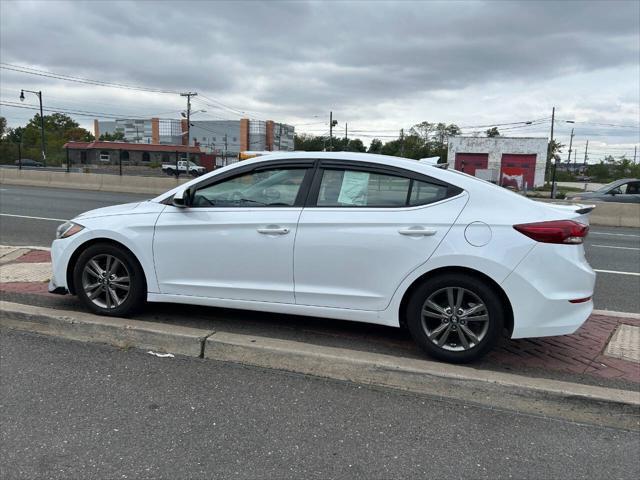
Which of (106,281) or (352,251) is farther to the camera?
(106,281)

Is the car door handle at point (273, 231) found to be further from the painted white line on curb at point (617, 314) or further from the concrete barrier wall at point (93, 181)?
the concrete barrier wall at point (93, 181)

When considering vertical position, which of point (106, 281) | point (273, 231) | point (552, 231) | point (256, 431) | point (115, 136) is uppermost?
point (115, 136)

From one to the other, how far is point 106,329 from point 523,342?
352 centimetres

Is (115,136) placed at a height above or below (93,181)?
above

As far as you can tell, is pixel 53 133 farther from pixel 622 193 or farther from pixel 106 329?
pixel 106 329

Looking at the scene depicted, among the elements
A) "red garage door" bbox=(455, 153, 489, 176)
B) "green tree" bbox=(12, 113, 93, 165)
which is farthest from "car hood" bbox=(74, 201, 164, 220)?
"green tree" bbox=(12, 113, 93, 165)

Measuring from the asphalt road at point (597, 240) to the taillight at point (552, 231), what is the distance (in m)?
2.84

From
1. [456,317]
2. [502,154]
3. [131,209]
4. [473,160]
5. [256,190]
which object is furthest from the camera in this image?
[473,160]

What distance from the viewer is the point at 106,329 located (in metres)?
4.25

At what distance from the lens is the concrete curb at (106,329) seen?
→ 4066 mm

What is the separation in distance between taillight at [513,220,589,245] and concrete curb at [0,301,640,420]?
98 cm

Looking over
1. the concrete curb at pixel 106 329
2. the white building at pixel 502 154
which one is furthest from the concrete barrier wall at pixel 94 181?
the white building at pixel 502 154

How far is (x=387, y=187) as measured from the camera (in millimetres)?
3938

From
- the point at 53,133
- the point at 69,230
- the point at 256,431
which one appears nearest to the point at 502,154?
the point at 69,230
